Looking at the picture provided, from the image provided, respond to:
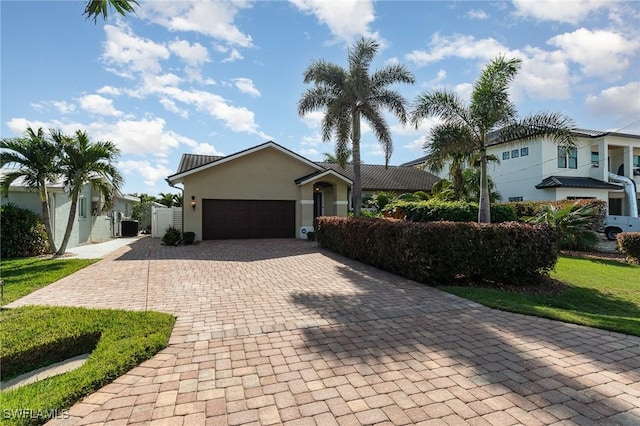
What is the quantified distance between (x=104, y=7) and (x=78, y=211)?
16.6 meters

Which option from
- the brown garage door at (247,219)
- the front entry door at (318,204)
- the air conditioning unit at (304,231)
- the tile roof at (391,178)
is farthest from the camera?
the tile roof at (391,178)

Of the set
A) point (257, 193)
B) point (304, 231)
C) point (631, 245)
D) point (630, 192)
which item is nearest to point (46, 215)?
point (257, 193)

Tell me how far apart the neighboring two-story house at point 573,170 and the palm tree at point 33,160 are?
88.0ft

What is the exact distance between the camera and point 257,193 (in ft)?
64.0

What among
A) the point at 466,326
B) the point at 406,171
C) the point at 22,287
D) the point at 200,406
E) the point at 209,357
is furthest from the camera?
the point at 406,171

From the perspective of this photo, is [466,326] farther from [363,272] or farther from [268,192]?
[268,192]

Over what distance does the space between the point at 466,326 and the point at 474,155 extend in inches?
412

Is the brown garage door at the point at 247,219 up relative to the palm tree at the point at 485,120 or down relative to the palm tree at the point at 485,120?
down

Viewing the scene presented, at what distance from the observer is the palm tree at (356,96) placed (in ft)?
51.3

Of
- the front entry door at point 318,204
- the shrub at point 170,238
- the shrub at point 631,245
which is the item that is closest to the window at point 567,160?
the shrub at point 631,245

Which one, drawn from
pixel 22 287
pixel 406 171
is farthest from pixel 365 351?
pixel 406 171

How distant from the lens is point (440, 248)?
8.04 metres

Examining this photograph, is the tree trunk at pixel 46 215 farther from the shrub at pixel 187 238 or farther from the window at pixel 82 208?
the shrub at pixel 187 238

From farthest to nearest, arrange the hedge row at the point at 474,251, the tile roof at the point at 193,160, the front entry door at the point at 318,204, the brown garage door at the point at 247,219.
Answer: the tile roof at the point at 193,160, the front entry door at the point at 318,204, the brown garage door at the point at 247,219, the hedge row at the point at 474,251
